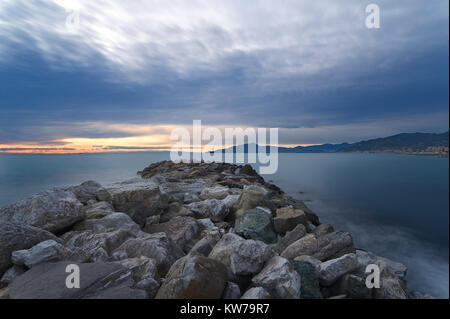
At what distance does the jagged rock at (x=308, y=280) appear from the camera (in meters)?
3.44

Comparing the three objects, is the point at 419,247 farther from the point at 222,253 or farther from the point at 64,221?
the point at 64,221

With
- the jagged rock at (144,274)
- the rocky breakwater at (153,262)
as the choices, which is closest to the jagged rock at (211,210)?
the rocky breakwater at (153,262)

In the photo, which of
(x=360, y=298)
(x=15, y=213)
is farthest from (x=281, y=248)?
(x=15, y=213)

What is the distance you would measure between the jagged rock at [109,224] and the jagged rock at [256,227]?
2697 millimetres

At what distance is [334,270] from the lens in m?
3.83

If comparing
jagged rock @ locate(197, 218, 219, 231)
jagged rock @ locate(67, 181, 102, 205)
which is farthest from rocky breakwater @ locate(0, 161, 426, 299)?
jagged rock @ locate(67, 181, 102, 205)

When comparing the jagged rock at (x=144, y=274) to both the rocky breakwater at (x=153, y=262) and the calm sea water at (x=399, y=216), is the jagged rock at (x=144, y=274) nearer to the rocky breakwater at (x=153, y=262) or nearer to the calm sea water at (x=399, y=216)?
the rocky breakwater at (x=153, y=262)

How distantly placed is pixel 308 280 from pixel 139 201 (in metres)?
5.41

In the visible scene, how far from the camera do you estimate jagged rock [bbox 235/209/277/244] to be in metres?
6.48

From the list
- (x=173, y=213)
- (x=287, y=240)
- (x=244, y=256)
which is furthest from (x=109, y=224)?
(x=287, y=240)

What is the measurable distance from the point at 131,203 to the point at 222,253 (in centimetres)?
431

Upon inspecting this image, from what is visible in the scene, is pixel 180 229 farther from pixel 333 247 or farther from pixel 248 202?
pixel 333 247

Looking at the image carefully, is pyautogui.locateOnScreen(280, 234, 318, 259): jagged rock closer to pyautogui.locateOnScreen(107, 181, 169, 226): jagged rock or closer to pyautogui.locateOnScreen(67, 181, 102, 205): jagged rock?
pyautogui.locateOnScreen(107, 181, 169, 226): jagged rock

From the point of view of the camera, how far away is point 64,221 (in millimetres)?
5309
